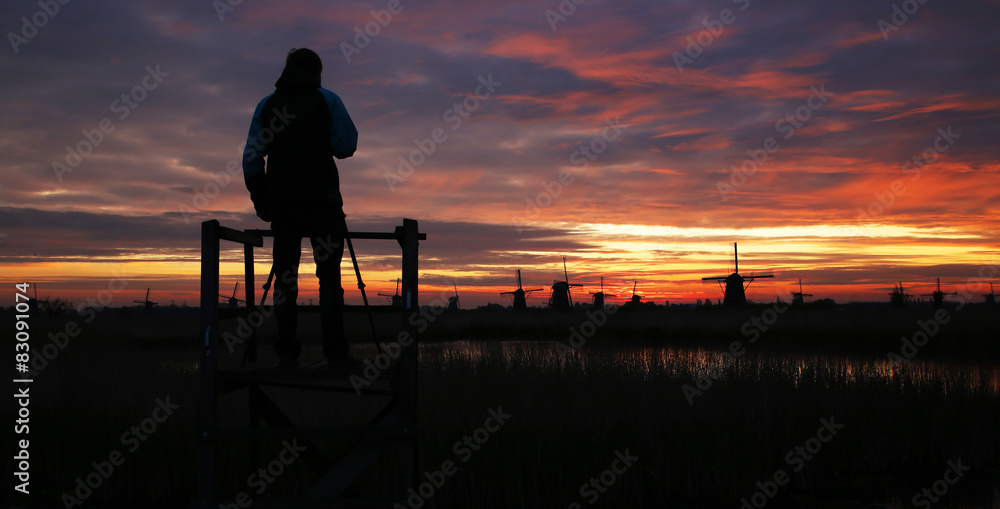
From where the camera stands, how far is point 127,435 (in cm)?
802

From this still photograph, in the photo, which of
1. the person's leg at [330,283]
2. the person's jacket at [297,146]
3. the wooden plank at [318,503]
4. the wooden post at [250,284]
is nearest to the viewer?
the wooden plank at [318,503]

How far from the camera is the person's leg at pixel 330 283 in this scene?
15.1 feet

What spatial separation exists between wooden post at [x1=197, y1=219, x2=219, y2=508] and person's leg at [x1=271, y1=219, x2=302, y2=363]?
1.43 feet

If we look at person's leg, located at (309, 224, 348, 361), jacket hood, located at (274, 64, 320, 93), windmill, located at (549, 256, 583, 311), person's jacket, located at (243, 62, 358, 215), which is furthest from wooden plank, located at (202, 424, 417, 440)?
windmill, located at (549, 256, 583, 311)

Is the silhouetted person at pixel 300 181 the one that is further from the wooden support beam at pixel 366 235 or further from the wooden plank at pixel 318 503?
the wooden plank at pixel 318 503

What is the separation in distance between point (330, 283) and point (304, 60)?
159 cm

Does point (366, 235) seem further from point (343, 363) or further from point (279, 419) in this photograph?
point (279, 419)

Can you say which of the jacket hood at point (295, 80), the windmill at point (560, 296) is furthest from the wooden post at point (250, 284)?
the windmill at point (560, 296)

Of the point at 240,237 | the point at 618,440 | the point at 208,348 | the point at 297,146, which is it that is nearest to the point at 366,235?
the point at 240,237

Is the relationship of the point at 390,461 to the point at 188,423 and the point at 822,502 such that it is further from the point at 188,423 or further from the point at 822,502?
the point at 822,502

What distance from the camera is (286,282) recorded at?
4684mm

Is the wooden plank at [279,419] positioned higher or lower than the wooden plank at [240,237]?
lower

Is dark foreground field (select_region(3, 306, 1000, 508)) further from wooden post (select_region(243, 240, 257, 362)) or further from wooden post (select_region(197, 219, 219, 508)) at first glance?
wooden post (select_region(197, 219, 219, 508))

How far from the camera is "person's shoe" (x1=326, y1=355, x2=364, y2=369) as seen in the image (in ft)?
14.5
